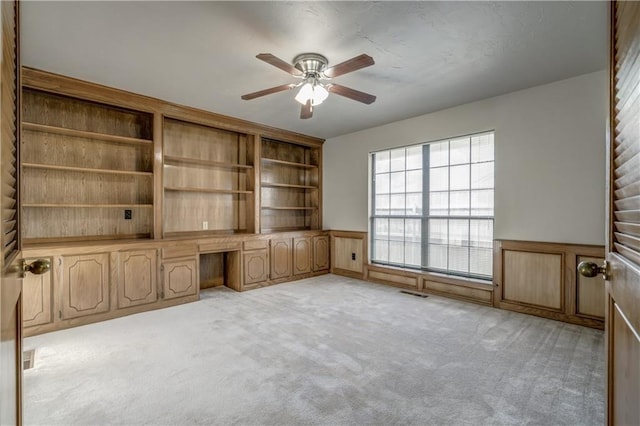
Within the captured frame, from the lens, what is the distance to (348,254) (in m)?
5.80

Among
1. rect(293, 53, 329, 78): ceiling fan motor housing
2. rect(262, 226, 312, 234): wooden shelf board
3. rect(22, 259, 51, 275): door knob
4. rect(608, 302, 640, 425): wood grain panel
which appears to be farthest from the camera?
rect(262, 226, 312, 234): wooden shelf board

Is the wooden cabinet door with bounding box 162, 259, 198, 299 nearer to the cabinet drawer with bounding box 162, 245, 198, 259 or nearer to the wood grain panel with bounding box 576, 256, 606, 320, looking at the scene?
the cabinet drawer with bounding box 162, 245, 198, 259

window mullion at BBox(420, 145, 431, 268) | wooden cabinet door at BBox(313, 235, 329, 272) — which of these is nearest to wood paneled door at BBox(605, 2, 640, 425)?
window mullion at BBox(420, 145, 431, 268)

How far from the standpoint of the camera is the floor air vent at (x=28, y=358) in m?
2.47

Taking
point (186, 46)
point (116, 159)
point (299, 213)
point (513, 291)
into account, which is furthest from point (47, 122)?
point (513, 291)

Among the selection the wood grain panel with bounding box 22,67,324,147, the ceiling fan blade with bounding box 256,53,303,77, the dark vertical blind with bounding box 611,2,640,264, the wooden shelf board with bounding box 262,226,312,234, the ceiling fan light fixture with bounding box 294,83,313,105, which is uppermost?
the wood grain panel with bounding box 22,67,324,147

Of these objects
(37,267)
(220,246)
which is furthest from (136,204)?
(37,267)

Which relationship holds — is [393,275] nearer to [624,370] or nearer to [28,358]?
[624,370]

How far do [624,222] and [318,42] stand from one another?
2.42m

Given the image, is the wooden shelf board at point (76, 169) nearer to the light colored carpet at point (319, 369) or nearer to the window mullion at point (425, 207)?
the light colored carpet at point (319, 369)

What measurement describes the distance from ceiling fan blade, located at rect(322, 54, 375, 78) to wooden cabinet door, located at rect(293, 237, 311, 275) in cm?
331

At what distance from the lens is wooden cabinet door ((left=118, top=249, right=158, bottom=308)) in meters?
3.66

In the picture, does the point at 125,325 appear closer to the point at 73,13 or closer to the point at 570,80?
the point at 73,13

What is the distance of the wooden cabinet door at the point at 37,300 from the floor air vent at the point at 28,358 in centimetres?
50
